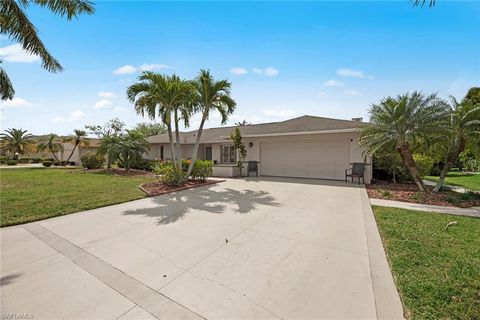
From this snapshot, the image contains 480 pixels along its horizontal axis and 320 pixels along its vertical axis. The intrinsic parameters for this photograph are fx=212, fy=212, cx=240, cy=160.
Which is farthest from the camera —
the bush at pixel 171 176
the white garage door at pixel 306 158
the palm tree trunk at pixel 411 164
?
the white garage door at pixel 306 158

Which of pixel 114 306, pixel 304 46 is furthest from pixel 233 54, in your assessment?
pixel 114 306

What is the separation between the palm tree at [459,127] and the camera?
7807 millimetres

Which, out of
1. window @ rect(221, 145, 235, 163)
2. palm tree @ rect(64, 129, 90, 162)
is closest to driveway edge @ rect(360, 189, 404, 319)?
window @ rect(221, 145, 235, 163)

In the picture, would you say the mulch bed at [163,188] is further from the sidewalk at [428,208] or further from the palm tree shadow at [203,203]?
the sidewalk at [428,208]

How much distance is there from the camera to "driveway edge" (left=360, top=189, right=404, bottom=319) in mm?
2414

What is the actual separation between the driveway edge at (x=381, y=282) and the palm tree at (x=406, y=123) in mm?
5728

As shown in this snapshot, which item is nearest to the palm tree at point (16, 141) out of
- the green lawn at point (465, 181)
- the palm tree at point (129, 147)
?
the palm tree at point (129, 147)

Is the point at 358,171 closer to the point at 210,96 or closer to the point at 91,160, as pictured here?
the point at 210,96

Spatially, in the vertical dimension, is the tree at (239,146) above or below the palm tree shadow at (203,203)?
above

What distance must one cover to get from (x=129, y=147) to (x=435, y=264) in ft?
61.4

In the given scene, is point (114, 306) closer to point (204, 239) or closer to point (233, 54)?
point (204, 239)

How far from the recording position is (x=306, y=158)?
13.9 meters

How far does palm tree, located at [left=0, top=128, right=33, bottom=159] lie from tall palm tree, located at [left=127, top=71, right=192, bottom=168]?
3250 cm

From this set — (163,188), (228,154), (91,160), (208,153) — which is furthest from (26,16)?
(91,160)
